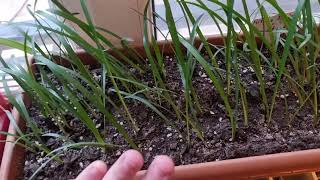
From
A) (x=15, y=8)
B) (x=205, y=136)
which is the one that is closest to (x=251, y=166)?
(x=205, y=136)

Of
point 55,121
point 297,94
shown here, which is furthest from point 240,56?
point 55,121

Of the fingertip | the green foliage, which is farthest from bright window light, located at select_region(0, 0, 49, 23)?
the fingertip

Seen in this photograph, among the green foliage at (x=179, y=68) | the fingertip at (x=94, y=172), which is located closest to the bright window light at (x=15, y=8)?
the green foliage at (x=179, y=68)

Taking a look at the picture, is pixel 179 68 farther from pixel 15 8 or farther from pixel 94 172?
pixel 15 8

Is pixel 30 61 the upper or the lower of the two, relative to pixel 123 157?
upper

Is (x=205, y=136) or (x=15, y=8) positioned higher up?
(x=15, y=8)

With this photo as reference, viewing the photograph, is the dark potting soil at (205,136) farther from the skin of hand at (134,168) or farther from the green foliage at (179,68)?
the skin of hand at (134,168)

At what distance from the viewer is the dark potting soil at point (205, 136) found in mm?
726

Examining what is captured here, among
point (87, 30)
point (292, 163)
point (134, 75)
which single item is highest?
point (87, 30)

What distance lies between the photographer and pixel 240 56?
2.85 ft

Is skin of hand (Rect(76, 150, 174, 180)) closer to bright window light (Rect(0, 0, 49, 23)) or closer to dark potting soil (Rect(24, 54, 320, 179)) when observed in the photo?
dark potting soil (Rect(24, 54, 320, 179))

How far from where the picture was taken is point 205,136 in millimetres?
757

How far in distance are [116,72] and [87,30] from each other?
9 cm

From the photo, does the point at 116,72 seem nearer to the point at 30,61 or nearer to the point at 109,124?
the point at 109,124
